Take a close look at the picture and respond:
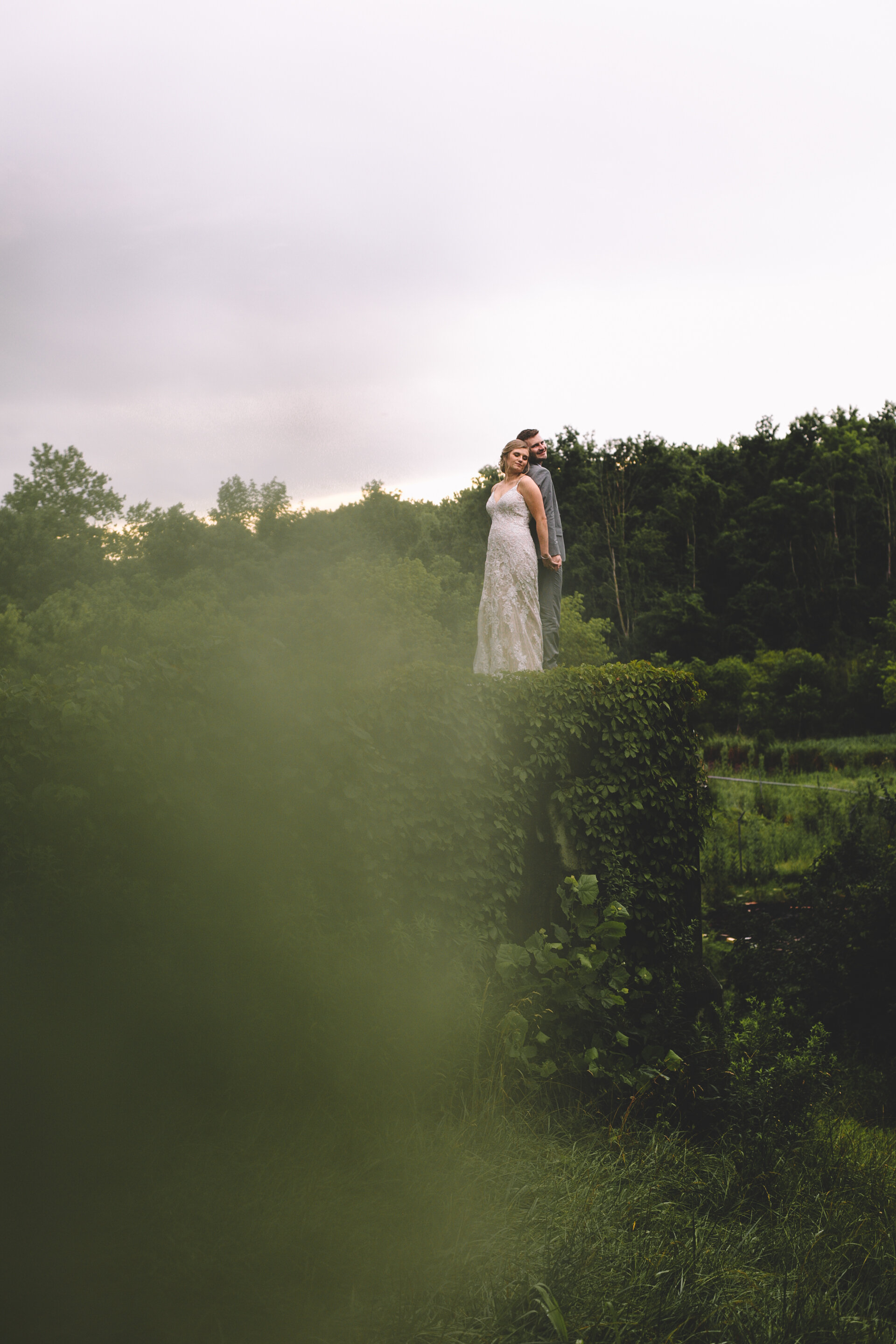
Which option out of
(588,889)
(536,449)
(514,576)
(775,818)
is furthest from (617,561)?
(588,889)

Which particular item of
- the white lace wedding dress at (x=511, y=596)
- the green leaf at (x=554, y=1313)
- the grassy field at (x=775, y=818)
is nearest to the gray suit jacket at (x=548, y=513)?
the white lace wedding dress at (x=511, y=596)

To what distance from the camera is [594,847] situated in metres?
5.77

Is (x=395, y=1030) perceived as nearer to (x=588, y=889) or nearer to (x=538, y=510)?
(x=588, y=889)

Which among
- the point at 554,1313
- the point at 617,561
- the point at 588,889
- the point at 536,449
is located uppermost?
the point at 617,561

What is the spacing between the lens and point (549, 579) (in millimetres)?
7660

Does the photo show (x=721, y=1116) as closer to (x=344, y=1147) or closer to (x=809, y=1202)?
(x=809, y=1202)

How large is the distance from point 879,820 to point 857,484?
36.2 metres

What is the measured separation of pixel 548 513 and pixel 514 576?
24.5 inches

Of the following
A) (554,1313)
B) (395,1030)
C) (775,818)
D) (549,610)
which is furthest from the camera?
(775,818)

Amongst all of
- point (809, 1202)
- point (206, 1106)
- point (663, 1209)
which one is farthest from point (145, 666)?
point (809, 1202)

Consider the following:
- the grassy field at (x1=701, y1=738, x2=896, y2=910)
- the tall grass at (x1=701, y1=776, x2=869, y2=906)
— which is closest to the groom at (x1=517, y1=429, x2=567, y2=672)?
the grassy field at (x1=701, y1=738, x2=896, y2=910)

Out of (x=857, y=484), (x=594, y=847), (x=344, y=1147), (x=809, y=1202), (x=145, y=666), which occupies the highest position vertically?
(x=857, y=484)

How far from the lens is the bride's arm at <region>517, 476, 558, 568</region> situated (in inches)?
293

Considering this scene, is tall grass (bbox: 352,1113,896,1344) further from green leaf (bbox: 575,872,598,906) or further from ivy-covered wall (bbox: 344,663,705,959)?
ivy-covered wall (bbox: 344,663,705,959)
